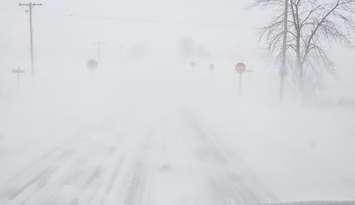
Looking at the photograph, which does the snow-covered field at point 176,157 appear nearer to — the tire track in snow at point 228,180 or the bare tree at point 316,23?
the tire track in snow at point 228,180

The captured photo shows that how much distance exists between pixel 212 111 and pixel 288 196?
1282cm

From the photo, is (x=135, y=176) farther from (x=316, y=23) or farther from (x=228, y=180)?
(x=316, y=23)

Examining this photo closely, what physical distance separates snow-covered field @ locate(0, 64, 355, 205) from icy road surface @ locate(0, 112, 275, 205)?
0.02 m

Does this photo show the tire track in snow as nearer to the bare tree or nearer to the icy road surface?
the icy road surface

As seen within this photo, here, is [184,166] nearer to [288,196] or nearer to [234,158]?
[234,158]

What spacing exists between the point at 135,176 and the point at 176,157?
1.91 m

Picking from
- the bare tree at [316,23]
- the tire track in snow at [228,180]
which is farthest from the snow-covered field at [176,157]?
the bare tree at [316,23]

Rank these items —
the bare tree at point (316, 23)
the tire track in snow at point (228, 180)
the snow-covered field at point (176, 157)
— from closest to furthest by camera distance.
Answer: the tire track in snow at point (228, 180)
the snow-covered field at point (176, 157)
the bare tree at point (316, 23)

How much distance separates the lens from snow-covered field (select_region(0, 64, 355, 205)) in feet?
23.5

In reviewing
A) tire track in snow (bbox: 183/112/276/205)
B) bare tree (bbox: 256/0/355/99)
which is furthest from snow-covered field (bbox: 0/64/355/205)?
bare tree (bbox: 256/0/355/99)

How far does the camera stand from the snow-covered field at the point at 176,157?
716cm

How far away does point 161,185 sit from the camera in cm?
762

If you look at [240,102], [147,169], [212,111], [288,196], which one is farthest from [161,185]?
[240,102]

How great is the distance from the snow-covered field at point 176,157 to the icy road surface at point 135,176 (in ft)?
0.07
